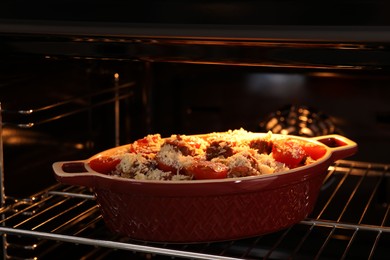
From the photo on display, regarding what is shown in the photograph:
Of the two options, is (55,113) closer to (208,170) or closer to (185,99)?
(185,99)

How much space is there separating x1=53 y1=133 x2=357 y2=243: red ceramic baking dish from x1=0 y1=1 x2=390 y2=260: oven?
34mm

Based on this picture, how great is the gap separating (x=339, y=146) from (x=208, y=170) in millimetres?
254

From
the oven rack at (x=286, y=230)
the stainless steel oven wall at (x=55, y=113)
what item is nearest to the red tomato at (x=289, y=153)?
the oven rack at (x=286, y=230)

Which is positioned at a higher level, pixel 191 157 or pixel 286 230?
pixel 191 157

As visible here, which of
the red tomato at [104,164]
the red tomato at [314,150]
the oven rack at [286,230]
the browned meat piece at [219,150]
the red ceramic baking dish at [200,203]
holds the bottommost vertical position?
the oven rack at [286,230]

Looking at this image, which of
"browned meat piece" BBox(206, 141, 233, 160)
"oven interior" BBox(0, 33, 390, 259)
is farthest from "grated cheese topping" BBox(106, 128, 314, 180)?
"oven interior" BBox(0, 33, 390, 259)

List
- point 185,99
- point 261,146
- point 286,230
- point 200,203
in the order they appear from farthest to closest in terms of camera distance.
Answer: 1. point 185,99
2. point 286,230
3. point 261,146
4. point 200,203

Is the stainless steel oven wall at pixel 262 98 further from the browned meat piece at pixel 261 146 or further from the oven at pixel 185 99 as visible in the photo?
the browned meat piece at pixel 261 146

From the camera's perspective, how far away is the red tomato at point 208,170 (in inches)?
31.1

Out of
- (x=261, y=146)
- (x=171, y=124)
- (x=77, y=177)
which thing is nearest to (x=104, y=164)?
(x=77, y=177)

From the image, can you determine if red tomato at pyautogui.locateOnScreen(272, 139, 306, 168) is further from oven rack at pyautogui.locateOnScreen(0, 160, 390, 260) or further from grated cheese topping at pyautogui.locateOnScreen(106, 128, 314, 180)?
oven rack at pyautogui.locateOnScreen(0, 160, 390, 260)

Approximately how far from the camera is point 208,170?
0.79m

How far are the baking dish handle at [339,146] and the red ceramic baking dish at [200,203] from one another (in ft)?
0.15

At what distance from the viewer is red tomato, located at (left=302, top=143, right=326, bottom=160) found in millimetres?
908
